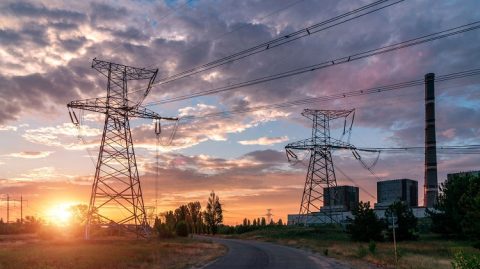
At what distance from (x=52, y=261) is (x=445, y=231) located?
5839 centimetres

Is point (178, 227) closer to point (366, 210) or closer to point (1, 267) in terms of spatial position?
point (366, 210)

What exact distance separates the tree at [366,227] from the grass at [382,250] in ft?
12.2

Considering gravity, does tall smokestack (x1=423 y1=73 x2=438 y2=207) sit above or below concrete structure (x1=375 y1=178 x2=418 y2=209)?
above

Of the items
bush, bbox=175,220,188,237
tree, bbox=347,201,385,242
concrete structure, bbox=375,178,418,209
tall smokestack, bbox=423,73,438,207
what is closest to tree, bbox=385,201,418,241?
tree, bbox=347,201,385,242

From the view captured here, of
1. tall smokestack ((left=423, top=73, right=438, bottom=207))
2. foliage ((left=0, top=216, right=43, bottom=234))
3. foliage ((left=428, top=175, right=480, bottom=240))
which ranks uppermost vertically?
tall smokestack ((left=423, top=73, right=438, bottom=207))

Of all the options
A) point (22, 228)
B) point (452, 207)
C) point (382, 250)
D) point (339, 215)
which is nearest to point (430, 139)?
point (339, 215)

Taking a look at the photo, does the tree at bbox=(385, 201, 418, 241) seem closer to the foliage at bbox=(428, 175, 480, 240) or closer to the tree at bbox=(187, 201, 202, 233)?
the foliage at bbox=(428, 175, 480, 240)

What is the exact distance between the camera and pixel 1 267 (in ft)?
96.0

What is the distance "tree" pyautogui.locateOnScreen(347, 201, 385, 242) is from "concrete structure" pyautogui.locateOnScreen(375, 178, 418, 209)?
74.7 m

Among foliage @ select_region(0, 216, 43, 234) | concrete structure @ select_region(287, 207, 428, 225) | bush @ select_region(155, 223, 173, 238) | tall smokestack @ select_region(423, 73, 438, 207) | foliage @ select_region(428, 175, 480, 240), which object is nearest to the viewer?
foliage @ select_region(428, 175, 480, 240)

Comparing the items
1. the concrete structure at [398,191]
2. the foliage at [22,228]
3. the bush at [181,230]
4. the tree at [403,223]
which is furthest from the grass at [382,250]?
the foliage at [22,228]

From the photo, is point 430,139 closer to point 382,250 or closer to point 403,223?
point 403,223

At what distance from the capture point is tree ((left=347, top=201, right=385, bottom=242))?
72.1 metres

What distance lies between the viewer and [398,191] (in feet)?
488
